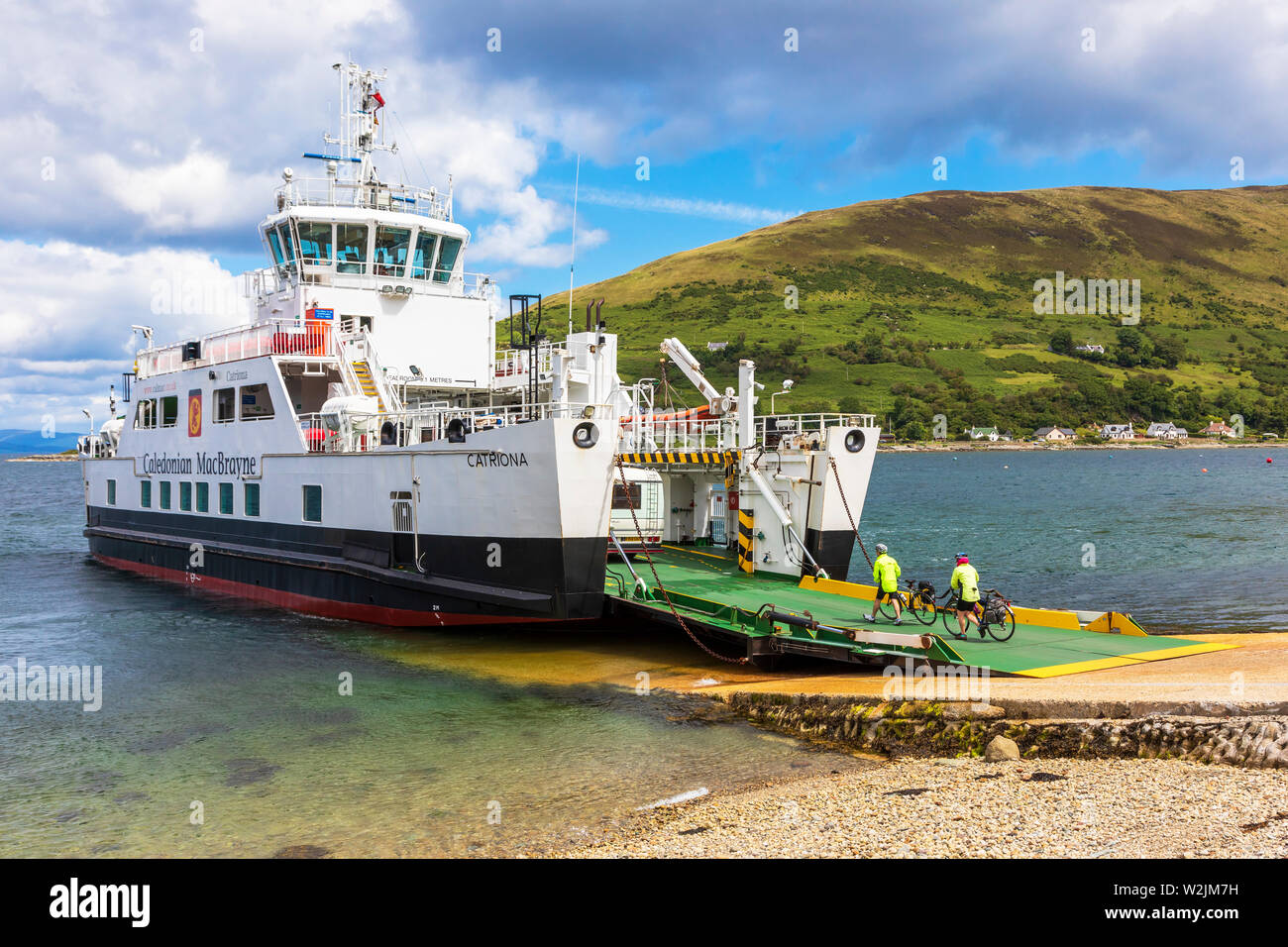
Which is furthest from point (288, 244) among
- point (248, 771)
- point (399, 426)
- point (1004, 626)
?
point (1004, 626)

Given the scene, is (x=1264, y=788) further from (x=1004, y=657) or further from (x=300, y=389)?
(x=300, y=389)

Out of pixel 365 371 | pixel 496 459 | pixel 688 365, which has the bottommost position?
pixel 496 459

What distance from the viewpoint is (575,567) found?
1650 cm

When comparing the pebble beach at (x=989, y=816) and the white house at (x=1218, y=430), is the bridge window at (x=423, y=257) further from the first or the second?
the white house at (x=1218, y=430)

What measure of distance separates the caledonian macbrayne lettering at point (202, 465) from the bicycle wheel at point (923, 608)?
16.1 metres

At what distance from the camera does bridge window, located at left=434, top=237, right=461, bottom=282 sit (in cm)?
2502

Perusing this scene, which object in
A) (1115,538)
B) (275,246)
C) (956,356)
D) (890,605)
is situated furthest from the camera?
(956,356)

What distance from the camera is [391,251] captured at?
80.1ft

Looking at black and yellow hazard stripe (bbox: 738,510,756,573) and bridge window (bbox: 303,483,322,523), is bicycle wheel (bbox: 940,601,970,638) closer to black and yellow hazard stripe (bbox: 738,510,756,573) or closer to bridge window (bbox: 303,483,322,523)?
black and yellow hazard stripe (bbox: 738,510,756,573)

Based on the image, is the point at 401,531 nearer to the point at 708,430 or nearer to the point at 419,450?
the point at 419,450

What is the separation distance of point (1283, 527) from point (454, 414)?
39.2m

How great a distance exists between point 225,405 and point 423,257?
6.47m

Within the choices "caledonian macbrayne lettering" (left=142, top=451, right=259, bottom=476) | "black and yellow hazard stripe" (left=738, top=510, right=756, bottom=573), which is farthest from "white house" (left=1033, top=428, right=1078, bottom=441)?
"caledonian macbrayne lettering" (left=142, top=451, right=259, bottom=476)
